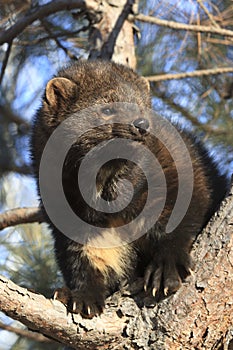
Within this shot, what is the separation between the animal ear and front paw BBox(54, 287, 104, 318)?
3.16ft

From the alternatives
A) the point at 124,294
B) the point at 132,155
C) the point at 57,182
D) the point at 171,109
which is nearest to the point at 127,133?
the point at 132,155

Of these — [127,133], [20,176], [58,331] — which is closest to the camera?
[58,331]

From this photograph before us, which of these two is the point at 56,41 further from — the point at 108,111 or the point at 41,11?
the point at 108,111

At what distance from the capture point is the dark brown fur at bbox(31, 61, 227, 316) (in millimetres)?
3273

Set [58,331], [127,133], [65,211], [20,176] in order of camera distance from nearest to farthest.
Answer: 1. [58,331]
2. [127,133]
3. [65,211]
4. [20,176]

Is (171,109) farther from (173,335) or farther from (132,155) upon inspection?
(173,335)

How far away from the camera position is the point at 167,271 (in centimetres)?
314

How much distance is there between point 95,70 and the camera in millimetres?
3590

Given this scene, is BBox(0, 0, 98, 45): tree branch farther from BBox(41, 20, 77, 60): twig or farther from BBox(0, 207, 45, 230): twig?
BBox(0, 207, 45, 230): twig

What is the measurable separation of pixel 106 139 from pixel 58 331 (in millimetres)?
935

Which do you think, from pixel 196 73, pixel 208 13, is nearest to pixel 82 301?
pixel 196 73

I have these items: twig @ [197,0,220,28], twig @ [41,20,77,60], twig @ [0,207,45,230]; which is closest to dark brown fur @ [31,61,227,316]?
twig @ [0,207,45,230]

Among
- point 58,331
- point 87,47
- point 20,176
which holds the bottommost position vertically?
point 20,176

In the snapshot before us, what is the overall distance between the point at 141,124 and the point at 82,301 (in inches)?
33.2
